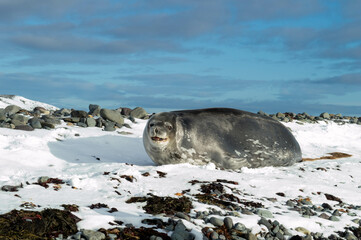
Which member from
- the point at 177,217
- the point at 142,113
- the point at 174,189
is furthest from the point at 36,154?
the point at 142,113

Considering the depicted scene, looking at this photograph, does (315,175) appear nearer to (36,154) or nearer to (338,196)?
(338,196)

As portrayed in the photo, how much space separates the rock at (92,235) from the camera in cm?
363

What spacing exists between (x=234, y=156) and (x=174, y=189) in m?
2.41

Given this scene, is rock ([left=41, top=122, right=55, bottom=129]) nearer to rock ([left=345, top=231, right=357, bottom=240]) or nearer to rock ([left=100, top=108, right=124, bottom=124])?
rock ([left=100, top=108, right=124, bottom=124])

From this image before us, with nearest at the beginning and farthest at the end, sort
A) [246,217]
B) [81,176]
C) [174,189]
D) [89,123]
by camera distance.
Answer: [246,217]
[174,189]
[81,176]
[89,123]

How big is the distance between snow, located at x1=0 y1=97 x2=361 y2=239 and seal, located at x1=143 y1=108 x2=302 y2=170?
0.78ft

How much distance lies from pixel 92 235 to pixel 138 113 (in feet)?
33.3

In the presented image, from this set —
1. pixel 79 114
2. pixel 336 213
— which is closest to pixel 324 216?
pixel 336 213

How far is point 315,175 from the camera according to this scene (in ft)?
25.8

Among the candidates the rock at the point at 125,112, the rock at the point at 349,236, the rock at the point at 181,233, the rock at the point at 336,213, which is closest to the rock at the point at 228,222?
the rock at the point at 181,233

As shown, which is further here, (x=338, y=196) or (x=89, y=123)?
(x=89, y=123)

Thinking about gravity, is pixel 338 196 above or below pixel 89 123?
below

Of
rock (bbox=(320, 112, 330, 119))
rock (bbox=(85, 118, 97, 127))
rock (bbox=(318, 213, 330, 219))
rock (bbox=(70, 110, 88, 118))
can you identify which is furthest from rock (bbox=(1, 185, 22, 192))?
rock (bbox=(320, 112, 330, 119))

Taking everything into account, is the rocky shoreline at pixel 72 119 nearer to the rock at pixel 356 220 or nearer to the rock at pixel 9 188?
the rock at pixel 9 188
